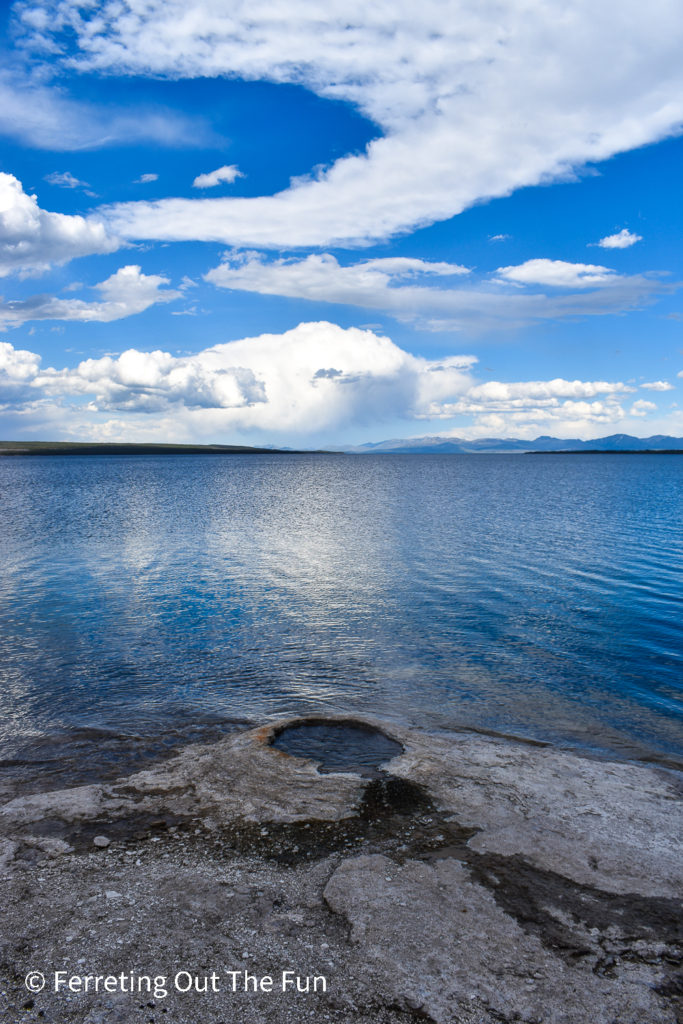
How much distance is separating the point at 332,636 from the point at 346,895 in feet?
42.8

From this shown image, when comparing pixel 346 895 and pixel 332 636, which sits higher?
pixel 346 895

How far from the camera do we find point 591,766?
12141 mm

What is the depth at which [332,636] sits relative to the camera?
20922 mm

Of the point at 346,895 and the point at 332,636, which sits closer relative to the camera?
the point at 346,895

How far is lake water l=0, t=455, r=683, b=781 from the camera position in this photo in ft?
47.4

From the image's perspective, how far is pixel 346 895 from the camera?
25.9 ft

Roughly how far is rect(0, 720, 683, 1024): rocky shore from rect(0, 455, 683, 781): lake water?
105 inches

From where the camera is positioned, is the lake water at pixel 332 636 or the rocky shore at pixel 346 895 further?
the lake water at pixel 332 636

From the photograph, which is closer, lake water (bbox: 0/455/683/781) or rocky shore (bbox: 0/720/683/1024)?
rocky shore (bbox: 0/720/683/1024)

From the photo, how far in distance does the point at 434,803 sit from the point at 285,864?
117 inches

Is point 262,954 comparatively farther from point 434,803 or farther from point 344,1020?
point 434,803

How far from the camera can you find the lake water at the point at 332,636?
14.5m

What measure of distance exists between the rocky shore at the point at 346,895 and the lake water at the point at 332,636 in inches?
105

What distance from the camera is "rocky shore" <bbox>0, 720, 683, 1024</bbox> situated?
633 cm
